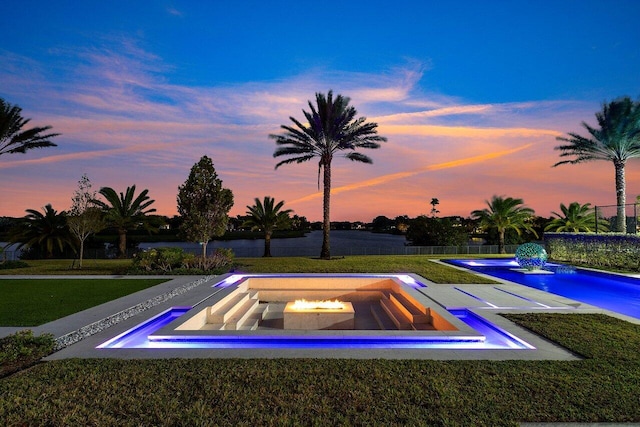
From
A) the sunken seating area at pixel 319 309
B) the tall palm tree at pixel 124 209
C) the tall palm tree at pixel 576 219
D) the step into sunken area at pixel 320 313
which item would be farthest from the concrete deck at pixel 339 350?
the tall palm tree at pixel 576 219

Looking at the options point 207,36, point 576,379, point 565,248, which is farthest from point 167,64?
point 565,248

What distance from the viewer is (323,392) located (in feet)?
13.8

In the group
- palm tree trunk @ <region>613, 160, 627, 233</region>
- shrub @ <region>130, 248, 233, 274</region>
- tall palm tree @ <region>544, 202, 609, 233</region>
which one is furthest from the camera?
tall palm tree @ <region>544, 202, 609, 233</region>

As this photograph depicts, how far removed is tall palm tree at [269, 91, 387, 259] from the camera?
922 inches

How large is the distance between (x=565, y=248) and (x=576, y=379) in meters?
20.5

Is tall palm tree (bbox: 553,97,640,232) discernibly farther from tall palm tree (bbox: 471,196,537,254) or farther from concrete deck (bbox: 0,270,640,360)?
concrete deck (bbox: 0,270,640,360)

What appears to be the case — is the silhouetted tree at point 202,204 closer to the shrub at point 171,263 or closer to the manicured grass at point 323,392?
the shrub at point 171,263

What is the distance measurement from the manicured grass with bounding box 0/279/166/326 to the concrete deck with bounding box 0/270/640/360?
1.72 feet

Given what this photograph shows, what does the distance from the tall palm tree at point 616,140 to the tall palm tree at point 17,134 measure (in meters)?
34.3

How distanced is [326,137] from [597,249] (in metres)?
16.8

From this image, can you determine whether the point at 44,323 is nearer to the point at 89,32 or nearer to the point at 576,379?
the point at 576,379

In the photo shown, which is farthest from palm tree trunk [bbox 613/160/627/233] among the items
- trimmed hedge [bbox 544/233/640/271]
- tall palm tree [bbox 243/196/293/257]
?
tall palm tree [bbox 243/196/293/257]

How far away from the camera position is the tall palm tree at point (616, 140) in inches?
885

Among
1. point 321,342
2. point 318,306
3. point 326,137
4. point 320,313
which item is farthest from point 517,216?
point 321,342
